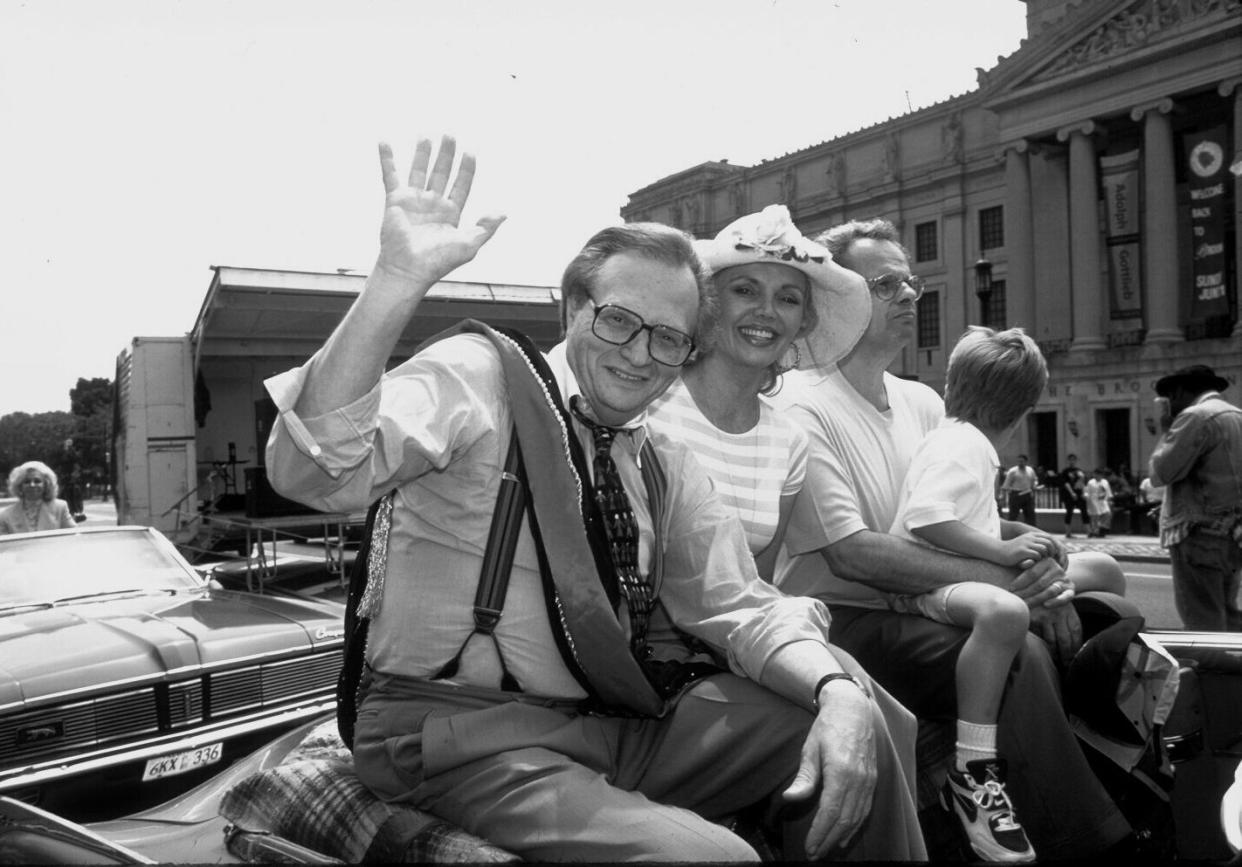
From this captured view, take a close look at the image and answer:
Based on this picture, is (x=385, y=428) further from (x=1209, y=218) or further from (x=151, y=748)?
(x=1209, y=218)

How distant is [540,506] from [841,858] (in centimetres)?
83

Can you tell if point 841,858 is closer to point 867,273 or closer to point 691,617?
point 691,617

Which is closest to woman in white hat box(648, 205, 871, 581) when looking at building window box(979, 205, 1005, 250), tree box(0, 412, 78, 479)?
building window box(979, 205, 1005, 250)

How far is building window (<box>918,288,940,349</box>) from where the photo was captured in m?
52.4

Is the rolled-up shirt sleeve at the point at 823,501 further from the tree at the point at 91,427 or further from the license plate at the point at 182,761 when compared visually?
the tree at the point at 91,427

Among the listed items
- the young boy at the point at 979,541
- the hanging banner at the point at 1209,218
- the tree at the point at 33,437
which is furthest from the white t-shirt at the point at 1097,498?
the tree at the point at 33,437

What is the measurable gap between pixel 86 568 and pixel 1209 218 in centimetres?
4015

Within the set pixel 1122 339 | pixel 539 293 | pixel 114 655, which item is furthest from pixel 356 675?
pixel 1122 339

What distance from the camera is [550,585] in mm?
1854

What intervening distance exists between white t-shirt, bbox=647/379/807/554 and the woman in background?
7363 mm

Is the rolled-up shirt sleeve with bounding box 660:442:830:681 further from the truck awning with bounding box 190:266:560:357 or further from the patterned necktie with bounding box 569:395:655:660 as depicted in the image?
the truck awning with bounding box 190:266:560:357

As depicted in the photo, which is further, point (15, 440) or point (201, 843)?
point (15, 440)

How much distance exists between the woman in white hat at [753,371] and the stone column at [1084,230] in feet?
139

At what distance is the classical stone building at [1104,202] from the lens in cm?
3716
